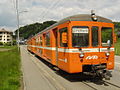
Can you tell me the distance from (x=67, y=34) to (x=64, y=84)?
2.26 meters

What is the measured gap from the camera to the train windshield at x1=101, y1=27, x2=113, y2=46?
954 centimetres

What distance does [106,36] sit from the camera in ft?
31.6

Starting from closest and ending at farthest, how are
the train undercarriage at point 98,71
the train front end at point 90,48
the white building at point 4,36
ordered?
1. the train undercarriage at point 98,71
2. the train front end at point 90,48
3. the white building at point 4,36

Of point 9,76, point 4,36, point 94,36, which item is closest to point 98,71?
point 94,36

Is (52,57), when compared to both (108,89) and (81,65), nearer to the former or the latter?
(81,65)

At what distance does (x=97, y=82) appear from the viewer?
915 cm

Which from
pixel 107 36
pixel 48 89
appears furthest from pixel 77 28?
pixel 48 89

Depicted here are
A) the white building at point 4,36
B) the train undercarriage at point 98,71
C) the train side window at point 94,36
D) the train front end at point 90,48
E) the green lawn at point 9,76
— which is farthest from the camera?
the white building at point 4,36

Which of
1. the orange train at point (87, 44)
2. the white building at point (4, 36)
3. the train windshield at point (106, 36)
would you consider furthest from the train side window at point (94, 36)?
the white building at point (4, 36)

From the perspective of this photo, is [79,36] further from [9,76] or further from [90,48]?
[9,76]

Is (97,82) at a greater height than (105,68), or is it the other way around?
(105,68)

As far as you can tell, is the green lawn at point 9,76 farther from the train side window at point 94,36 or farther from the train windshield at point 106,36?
the train windshield at point 106,36

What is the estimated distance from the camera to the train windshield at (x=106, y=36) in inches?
376

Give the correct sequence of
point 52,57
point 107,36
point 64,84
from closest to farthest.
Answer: point 64,84 < point 107,36 < point 52,57
